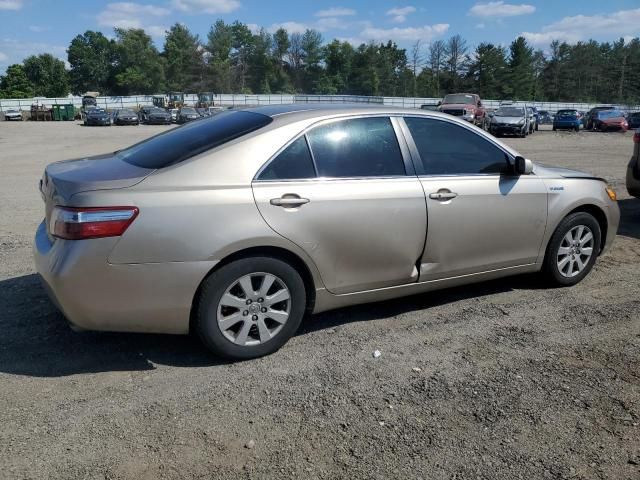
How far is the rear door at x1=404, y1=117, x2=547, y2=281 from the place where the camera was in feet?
13.9

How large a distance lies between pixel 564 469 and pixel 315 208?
6.74 feet

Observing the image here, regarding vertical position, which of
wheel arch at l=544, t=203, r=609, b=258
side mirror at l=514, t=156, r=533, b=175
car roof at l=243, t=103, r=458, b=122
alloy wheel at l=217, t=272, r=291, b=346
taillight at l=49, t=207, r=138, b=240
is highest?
car roof at l=243, t=103, r=458, b=122

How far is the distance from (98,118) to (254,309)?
1764 inches

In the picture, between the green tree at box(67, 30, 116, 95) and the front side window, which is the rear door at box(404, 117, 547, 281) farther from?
the green tree at box(67, 30, 116, 95)

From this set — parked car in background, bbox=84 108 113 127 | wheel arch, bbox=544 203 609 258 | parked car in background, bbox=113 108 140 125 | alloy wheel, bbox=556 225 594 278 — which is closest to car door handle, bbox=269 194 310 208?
wheel arch, bbox=544 203 609 258

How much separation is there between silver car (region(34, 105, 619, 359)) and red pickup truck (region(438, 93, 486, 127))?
25.0m

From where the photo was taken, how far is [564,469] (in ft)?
8.80

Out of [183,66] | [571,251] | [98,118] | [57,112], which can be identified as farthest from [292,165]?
[183,66]

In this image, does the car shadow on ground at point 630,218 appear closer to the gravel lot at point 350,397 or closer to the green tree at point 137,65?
the gravel lot at point 350,397

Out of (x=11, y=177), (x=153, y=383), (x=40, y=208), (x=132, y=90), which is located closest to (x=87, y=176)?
(x=153, y=383)

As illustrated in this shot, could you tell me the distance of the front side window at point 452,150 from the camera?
4305 millimetres

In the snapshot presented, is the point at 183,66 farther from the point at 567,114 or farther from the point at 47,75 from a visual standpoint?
the point at 567,114

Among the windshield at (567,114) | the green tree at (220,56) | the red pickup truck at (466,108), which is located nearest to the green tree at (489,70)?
the green tree at (220,56)

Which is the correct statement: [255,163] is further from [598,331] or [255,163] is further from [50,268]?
[598,331]
